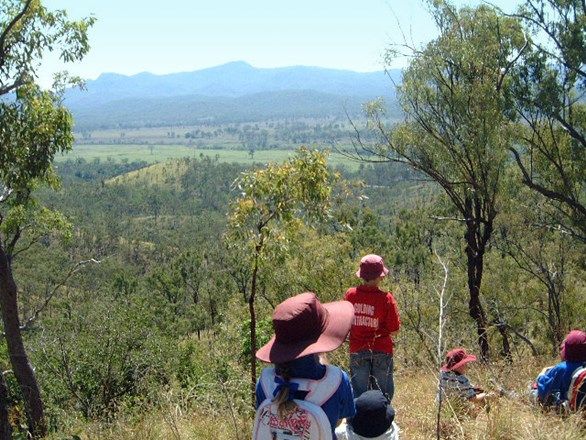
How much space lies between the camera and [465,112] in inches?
376

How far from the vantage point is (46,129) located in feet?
21.0

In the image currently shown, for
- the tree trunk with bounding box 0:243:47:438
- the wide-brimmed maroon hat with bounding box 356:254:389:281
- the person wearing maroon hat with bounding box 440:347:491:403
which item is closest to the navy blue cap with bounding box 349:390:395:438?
the person wearing maroon hat with bounding box 440:347:491:403

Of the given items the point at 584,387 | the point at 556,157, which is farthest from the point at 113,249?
the point at 584,387

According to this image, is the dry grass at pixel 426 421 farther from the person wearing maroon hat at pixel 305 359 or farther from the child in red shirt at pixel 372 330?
the person wearing maroon hat at pixel 305 359

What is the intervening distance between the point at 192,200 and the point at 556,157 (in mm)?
140760

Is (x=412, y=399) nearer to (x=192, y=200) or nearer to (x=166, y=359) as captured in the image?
(x=166, y=359)

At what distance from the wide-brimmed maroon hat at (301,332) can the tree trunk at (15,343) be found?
483 cm

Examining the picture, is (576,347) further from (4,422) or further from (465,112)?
(465,112)

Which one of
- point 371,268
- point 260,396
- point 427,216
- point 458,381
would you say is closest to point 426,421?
point 458,381

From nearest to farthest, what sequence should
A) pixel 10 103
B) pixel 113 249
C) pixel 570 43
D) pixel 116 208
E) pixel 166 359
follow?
pixel 10 103, pixel 570 43, pixel 166 359, pixel 113 249, pixel 116 208

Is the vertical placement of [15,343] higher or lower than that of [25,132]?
lower

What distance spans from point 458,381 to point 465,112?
250 inches

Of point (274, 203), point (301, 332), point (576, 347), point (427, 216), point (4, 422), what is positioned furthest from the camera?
point (427, 216)

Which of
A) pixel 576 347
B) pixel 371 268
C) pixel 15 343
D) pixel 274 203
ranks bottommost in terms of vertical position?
pixel 15 343
